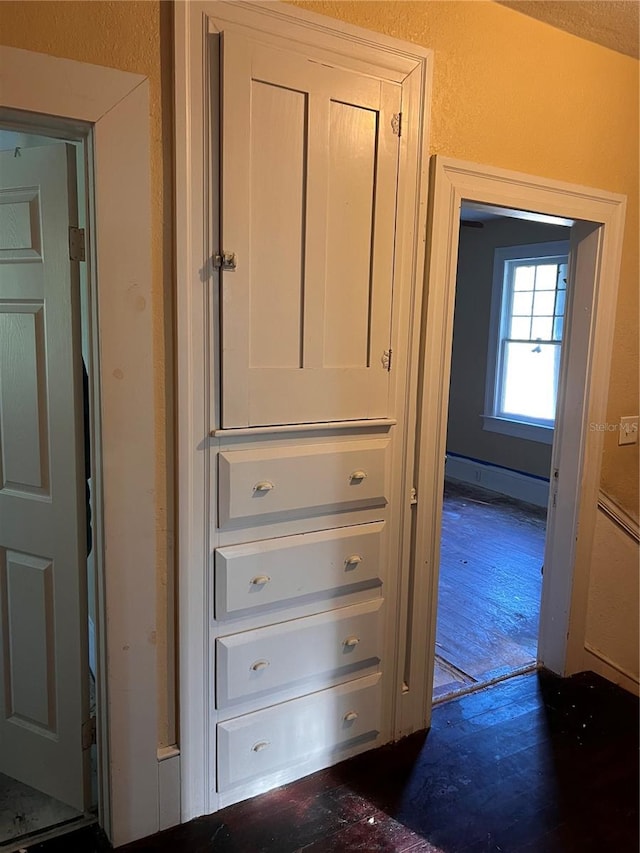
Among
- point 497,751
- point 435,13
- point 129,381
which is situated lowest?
point 497,751

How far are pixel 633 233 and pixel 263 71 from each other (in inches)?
65.8

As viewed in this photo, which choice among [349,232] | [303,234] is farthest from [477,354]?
[303,234]

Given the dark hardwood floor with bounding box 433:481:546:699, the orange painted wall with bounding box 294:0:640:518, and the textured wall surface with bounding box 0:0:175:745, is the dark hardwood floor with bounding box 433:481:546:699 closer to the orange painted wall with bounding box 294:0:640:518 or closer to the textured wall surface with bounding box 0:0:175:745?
the orange painted wall with bounding box 294:0:640:518

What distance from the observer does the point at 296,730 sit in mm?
1972

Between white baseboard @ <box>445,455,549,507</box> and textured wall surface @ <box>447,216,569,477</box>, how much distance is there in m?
0.07

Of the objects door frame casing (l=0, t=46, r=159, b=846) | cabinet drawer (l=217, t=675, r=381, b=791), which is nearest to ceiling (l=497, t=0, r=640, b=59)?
door frame casing (l=0, t=46, r=159, b=846)

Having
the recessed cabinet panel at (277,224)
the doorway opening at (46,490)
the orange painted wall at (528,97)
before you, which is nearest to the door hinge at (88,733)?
the doorway opening at (46,490)

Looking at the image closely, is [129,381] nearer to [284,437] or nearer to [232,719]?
[284,437]

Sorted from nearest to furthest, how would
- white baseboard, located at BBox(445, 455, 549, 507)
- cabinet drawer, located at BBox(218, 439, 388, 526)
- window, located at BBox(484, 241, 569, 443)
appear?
cabinet drawer, located at BBox(218, 439, 388, 526), window, located at BBox(484, 241, 569, 443), white baseboard, located at BBox(445, 455, 549, 507)

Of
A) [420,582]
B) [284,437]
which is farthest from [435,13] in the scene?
[420,582]

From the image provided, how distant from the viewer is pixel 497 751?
217cm

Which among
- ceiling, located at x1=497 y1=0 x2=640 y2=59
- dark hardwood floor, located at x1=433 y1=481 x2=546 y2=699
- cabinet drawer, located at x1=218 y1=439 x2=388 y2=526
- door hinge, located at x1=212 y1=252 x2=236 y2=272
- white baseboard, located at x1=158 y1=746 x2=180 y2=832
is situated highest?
ceiling, located at x1=497 y1=0 x2=640 y2=59

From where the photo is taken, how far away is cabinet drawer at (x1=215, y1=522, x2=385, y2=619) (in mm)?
1777

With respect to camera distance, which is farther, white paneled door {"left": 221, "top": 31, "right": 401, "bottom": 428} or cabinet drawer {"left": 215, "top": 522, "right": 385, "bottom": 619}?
cabinet drawer {"left": 215, "top": 522, "right": 385, "bottom": 619}
